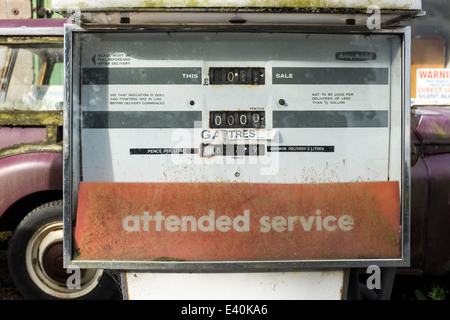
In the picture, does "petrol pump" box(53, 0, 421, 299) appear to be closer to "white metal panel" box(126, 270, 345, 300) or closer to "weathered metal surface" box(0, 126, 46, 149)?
"white metal panel" box(126, 270, 345, 300)

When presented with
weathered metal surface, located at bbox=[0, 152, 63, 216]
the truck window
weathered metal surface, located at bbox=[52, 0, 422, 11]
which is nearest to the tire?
weathered metal surface, located at bbox=[0, 152, 63, 216]

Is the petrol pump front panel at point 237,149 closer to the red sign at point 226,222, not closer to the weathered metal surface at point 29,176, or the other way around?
the red sign at point 226,222

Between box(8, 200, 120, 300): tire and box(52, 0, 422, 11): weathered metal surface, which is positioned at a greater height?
box(52, 0, 422, 11): weathered metal surface

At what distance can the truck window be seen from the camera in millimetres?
4098

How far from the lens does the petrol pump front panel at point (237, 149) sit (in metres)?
2.62

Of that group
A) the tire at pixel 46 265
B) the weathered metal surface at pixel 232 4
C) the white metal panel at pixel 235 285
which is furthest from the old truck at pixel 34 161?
the weathered metal surface at pixel 232 4

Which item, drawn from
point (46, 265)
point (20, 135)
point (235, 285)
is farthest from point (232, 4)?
point (46, 265)

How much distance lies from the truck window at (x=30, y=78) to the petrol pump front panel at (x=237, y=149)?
1.58 metres

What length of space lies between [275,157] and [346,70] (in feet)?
1.70

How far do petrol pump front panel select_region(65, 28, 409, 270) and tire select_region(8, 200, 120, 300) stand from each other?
1287 millimetres

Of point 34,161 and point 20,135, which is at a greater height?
point 20,135

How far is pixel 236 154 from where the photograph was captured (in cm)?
Result: 267

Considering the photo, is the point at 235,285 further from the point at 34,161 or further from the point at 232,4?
the point at 34,161

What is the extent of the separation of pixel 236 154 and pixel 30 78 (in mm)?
2109
